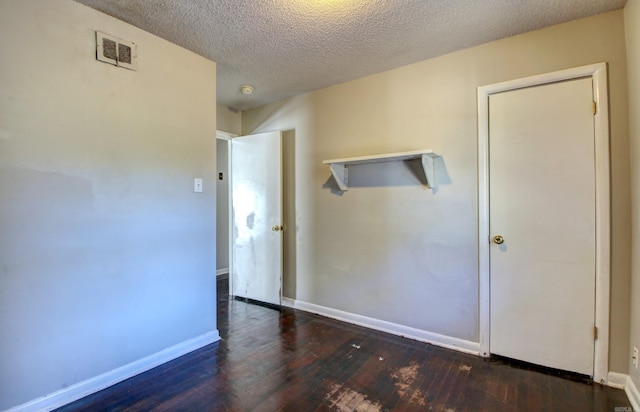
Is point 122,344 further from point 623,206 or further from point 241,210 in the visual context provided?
point 623,206

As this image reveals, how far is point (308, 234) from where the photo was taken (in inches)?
131

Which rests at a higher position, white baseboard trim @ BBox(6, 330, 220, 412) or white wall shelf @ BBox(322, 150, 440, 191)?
white wall shelf @ BBox(322, 150, 440, 191)

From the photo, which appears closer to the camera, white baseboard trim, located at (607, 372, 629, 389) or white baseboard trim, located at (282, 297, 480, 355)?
white baseboard trim, located at (607, 372, 629, 389)

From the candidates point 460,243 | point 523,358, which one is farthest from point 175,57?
point 523,358

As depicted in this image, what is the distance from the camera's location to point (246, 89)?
10.5 ft

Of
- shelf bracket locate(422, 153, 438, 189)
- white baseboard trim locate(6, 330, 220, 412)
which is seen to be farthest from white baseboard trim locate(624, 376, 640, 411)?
white baseboard trim locate(6, 330, 220, 412)

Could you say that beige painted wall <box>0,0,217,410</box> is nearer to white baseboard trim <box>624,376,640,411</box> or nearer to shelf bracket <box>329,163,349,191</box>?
shelf bracket <box>329,163,349,191</box>

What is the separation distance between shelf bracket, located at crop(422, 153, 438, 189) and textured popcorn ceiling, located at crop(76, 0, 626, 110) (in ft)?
2.74

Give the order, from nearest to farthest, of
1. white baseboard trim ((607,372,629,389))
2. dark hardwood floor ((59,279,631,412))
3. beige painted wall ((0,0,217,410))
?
beige painted wall ((0,0,217,410)), dark hardwood floor ((59,279,631,412)), white baseboard trim ((607,372,629,389))

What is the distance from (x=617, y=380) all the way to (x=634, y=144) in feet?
4.73

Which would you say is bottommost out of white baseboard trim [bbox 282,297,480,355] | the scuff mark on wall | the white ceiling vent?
white baseboard trim [bbox 282,297,480,355]

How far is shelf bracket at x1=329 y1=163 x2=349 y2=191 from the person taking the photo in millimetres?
2900

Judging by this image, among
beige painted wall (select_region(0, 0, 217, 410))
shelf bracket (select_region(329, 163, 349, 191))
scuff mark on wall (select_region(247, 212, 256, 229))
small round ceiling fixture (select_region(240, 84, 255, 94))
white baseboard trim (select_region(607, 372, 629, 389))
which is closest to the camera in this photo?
beige painted wall (select_region(0, 0, 217, 410))

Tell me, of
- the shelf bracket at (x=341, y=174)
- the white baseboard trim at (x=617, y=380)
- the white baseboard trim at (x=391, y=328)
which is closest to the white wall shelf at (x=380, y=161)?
the shelf bracket at (x=341, y=174)
